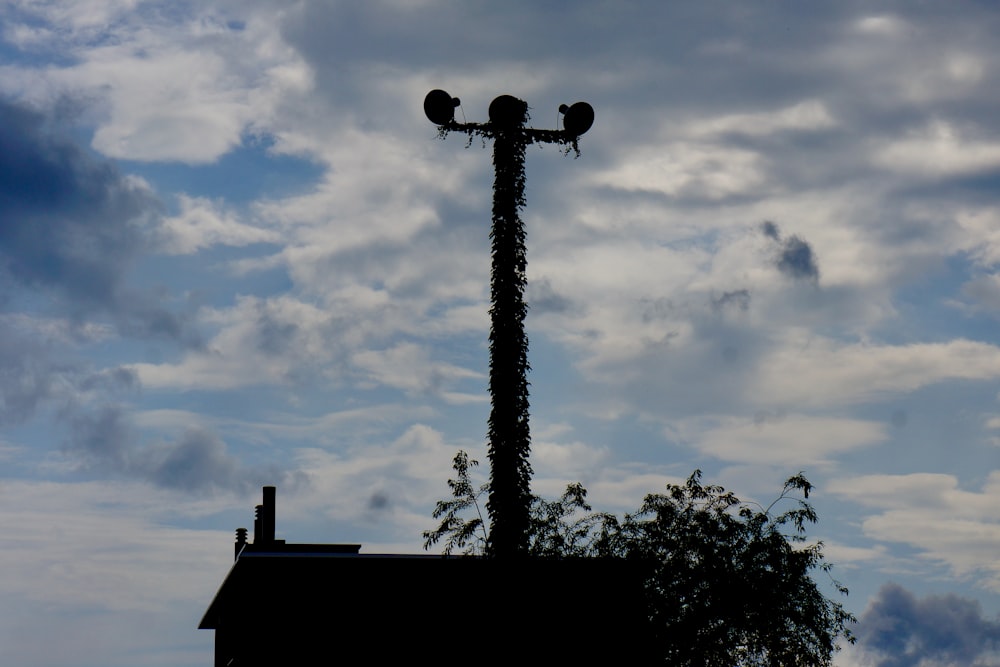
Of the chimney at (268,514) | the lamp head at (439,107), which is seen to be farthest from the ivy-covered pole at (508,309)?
the chimney at (268,514)

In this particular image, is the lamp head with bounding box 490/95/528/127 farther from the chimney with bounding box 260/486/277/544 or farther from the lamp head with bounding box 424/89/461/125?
the chimney with bounding box 260/486/277/544

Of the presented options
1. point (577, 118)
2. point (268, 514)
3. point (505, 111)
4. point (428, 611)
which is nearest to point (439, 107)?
point (505, 111)

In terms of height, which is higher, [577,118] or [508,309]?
[577,118]

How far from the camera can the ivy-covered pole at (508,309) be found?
28.2 meters

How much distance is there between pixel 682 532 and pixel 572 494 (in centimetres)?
478

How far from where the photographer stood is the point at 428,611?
89.0 feet

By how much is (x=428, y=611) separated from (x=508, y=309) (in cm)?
766

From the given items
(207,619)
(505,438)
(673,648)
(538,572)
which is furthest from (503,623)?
(207,619)

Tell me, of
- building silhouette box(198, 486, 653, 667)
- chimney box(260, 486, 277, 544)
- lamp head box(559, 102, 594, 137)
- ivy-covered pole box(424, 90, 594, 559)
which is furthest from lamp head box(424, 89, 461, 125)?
chimney box(260, 486, 277, 544)

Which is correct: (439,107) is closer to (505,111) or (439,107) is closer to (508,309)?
(505,111)

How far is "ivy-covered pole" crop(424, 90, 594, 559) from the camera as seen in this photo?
92.5ft

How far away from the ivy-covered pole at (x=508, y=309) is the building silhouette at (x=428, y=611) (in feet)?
3.82

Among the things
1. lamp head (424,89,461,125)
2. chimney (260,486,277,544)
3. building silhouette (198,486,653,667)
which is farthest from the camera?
chimney (260,486,277,544)

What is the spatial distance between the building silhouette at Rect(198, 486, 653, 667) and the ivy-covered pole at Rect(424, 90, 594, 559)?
1.16 m
